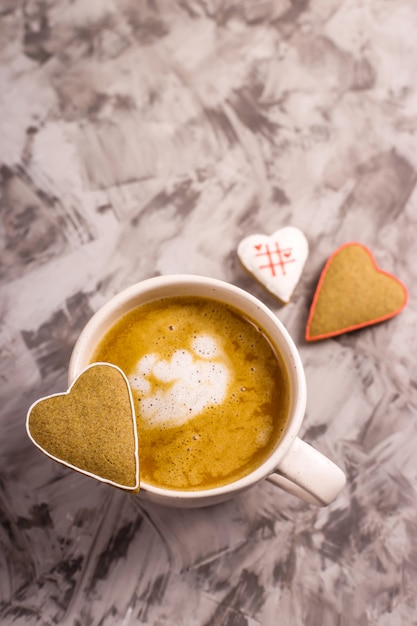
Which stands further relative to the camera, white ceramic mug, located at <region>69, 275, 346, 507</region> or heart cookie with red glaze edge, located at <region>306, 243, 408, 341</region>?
heart cookie with red glaze edge, located at <region>306, 243, 408, 341</region>

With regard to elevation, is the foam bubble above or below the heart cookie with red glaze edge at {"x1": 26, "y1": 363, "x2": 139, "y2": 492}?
below

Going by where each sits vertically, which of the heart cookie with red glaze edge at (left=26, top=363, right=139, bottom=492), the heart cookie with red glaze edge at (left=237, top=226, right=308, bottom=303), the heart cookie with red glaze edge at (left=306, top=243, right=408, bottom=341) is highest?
the heart cookie with red glaze edge at (left=26, top=363, right=139, bottom=492)

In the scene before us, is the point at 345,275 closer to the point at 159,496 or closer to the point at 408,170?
the point at 408,170

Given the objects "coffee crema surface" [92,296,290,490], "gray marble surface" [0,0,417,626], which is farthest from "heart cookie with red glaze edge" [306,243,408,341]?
"coffee crema surface" [92,296,290,490]

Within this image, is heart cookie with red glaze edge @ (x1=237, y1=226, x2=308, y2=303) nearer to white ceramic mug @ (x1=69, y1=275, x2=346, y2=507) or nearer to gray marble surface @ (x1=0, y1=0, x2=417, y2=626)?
gray marble surface @ (x1=0, y1=0, x2=417, y2=626)

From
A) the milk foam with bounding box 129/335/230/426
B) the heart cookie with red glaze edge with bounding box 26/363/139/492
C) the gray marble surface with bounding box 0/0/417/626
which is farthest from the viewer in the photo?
the gray marble surface with bounding box 0/0/417/626

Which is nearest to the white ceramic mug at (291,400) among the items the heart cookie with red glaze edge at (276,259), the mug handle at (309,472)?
the mug handle at (309,472)

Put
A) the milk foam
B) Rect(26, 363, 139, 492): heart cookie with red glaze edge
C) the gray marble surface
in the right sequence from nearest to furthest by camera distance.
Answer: Rect(26, 363, 139, 492): heart cookie with red glaze edge, the milk foam, the gray marble surface

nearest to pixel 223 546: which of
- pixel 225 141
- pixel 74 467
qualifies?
pixel 74 467

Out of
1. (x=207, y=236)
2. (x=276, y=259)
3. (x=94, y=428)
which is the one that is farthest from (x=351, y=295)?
(x=94, y=428)
